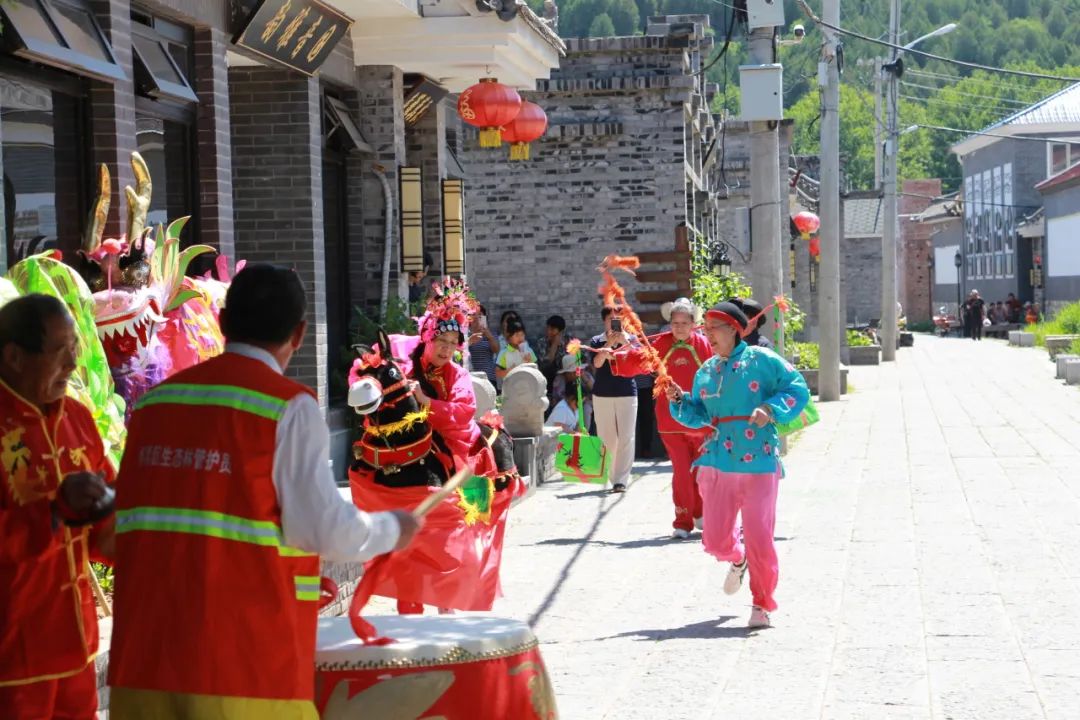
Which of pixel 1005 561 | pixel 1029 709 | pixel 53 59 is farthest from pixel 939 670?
pixel 53 59

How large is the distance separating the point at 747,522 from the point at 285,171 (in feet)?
20.3

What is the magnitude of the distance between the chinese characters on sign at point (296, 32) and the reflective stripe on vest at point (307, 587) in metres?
8.38

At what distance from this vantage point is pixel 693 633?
8609 millimetres

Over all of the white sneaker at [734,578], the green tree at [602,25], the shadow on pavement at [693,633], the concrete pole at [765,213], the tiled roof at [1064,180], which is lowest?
the shadow on pavement at [693,633]

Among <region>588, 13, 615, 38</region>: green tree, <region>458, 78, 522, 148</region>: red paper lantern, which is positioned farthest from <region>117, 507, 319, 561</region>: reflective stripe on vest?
<region>588, 13, 615, 38</region>: green tree

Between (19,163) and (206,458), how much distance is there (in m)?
5.78

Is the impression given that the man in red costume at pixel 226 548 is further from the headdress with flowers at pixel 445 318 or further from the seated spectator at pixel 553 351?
the seated spectator at pixel 553 351

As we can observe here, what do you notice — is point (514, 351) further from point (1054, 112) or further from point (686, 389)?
point (1054, 112)

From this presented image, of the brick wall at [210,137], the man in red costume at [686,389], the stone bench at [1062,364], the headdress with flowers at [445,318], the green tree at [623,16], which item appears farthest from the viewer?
the green tree at [623,16]

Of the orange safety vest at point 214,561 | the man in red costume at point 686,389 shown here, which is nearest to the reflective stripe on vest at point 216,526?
the orange safety vest at point 214,561

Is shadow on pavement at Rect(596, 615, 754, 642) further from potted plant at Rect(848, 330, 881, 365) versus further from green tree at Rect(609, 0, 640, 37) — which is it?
green tree at Rect(609, 0, 640, 37)

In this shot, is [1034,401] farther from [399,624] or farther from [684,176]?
[399,624]

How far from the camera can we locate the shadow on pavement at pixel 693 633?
8.50 m

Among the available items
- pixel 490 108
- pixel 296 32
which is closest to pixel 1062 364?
pixel 490 108
